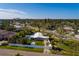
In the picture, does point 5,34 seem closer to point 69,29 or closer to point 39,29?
Result: point 39,29

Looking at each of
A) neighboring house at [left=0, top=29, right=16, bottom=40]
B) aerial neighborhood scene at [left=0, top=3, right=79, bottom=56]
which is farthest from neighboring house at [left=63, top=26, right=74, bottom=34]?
neighboring house at [left=0, top=29, right=16, bottom=40]

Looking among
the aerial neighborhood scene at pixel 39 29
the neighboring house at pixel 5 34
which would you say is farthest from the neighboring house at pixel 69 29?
the neighboring house at pixel 5 34

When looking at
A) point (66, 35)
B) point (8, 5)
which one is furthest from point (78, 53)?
point (8, 5)

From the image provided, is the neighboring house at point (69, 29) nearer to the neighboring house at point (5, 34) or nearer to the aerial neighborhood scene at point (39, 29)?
the aerial neighborhood scene at point (39, 29)

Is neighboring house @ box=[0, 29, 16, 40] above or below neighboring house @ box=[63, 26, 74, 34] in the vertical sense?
below

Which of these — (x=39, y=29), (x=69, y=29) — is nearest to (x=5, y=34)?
(x=39, y=29)

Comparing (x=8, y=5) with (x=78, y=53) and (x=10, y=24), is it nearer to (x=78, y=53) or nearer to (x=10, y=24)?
(x=10, y=24)

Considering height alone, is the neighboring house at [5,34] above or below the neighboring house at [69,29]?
below

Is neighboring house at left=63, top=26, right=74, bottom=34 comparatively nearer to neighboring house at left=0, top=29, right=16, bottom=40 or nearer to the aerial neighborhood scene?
the aerial neighborhood scene
